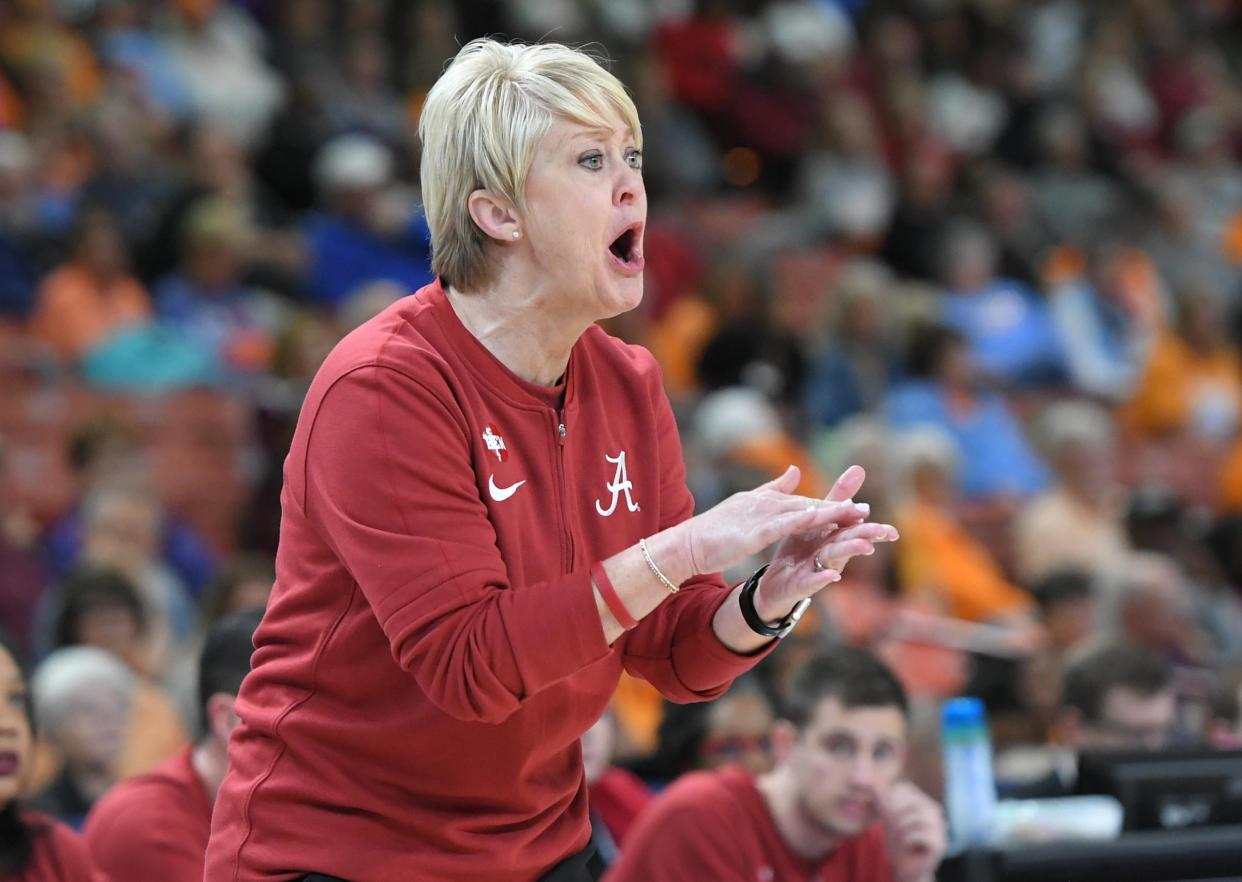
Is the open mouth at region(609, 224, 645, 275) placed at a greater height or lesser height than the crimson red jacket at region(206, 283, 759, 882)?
greater

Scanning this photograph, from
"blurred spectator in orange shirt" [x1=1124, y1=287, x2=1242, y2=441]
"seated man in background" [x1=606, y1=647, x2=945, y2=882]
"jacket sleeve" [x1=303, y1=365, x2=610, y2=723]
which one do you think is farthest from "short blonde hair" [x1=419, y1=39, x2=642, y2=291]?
"blurred spectator in orange shirt" [x1=1124, y1=287, x2=1242, y2=441]

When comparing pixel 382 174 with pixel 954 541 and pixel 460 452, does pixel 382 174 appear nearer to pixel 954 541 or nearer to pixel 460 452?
pixel 954 541

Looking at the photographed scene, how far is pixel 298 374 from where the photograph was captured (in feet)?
23.0

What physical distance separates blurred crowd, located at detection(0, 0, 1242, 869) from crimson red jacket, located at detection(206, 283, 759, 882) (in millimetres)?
2091

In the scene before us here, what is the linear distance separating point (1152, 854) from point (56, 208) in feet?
20.1

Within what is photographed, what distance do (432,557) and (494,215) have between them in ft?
1.52

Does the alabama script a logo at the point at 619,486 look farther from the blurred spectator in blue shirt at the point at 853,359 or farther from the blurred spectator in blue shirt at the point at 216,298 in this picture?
the blurred spectator in blue shirt at the point at 853,359

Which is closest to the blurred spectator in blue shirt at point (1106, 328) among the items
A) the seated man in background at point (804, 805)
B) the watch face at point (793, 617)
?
the seated man in background at point (804, 805)

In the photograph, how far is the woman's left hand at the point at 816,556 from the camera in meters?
2.20

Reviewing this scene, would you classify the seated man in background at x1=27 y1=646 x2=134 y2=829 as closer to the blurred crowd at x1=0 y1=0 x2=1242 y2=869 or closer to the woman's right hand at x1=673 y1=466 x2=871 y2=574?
the blurred crowd at x1=0 y1=0 x2=1242 y2=869

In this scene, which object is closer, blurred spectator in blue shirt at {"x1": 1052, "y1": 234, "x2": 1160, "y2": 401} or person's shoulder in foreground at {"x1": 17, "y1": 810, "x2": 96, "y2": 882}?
person's shoulder in foreground at {"x1": 17, "y1": 810, "x2": 96, "y2": 882}

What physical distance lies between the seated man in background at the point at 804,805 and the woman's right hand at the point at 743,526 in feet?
4.57

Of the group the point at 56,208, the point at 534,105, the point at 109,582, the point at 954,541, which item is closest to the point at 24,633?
the point at 109,582

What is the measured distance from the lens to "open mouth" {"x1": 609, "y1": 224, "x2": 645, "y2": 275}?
2295mm
